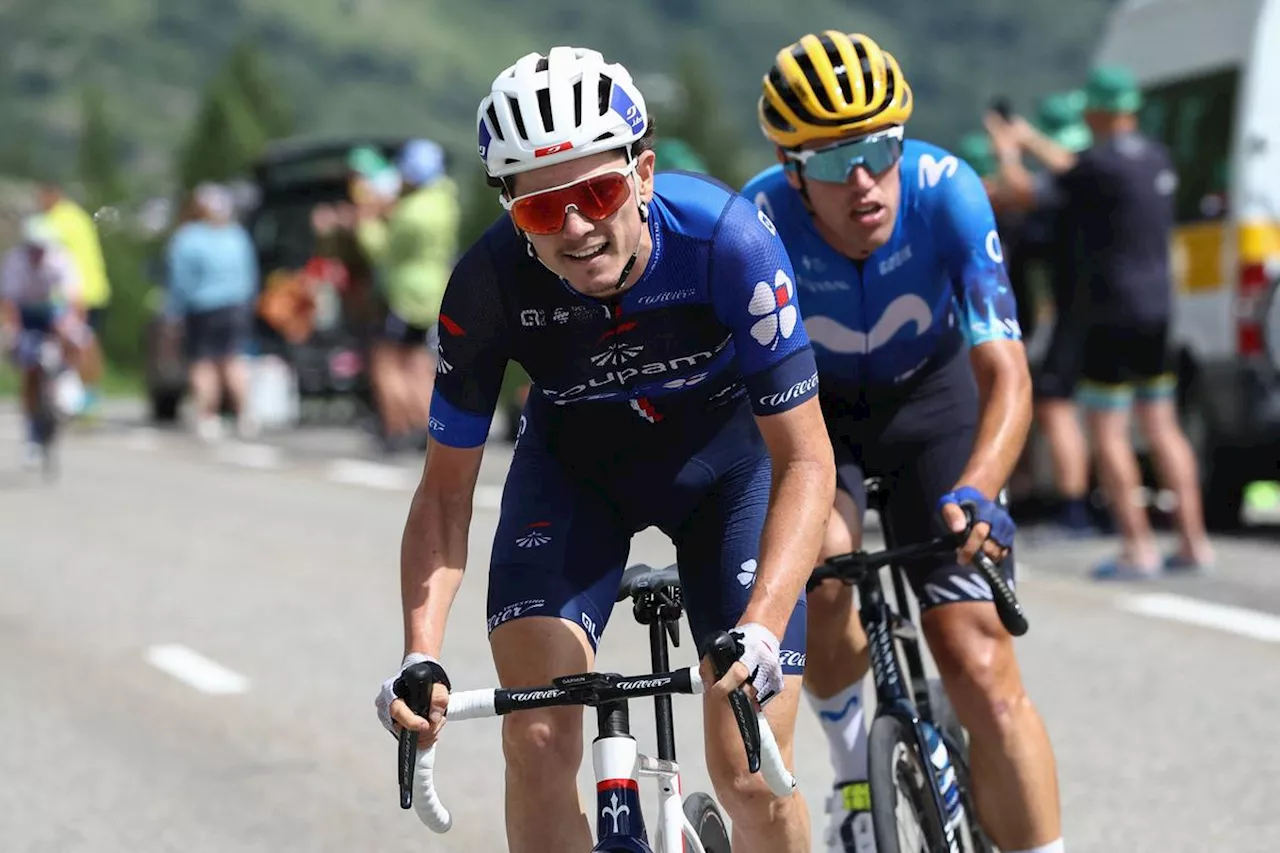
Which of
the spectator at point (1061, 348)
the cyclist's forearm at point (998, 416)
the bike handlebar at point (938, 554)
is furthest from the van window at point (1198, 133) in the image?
the bike handlebar at point (938, 554)

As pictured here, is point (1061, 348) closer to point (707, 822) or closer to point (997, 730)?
point (997, 730)

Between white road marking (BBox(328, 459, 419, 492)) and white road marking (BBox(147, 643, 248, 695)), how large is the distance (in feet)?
19.5

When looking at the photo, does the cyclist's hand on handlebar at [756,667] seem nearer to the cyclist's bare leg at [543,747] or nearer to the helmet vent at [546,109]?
the cyclist's bare leg at [543,747]

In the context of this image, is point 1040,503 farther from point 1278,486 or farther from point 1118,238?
point 1118,238

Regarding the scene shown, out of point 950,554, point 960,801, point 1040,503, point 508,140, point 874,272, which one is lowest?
point 1040,503

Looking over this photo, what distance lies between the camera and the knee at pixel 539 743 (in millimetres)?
3975

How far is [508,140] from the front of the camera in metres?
3.66

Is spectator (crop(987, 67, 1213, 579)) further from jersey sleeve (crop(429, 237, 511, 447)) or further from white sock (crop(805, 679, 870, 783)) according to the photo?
jersey sleeve (crop(429, 237, 511, 447))

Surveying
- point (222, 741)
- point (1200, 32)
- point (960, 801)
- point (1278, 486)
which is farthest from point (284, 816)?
point (1278, 486)

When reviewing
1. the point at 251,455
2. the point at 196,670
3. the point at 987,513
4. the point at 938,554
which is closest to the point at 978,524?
the point at 987,513

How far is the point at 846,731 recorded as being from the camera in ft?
17.1

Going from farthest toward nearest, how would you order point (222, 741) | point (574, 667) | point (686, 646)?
point (686, 646) < point (222, 741) < point (574, 667)

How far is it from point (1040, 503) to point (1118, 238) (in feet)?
10.6

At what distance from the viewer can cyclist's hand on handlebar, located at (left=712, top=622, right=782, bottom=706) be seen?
3322 millimetres
